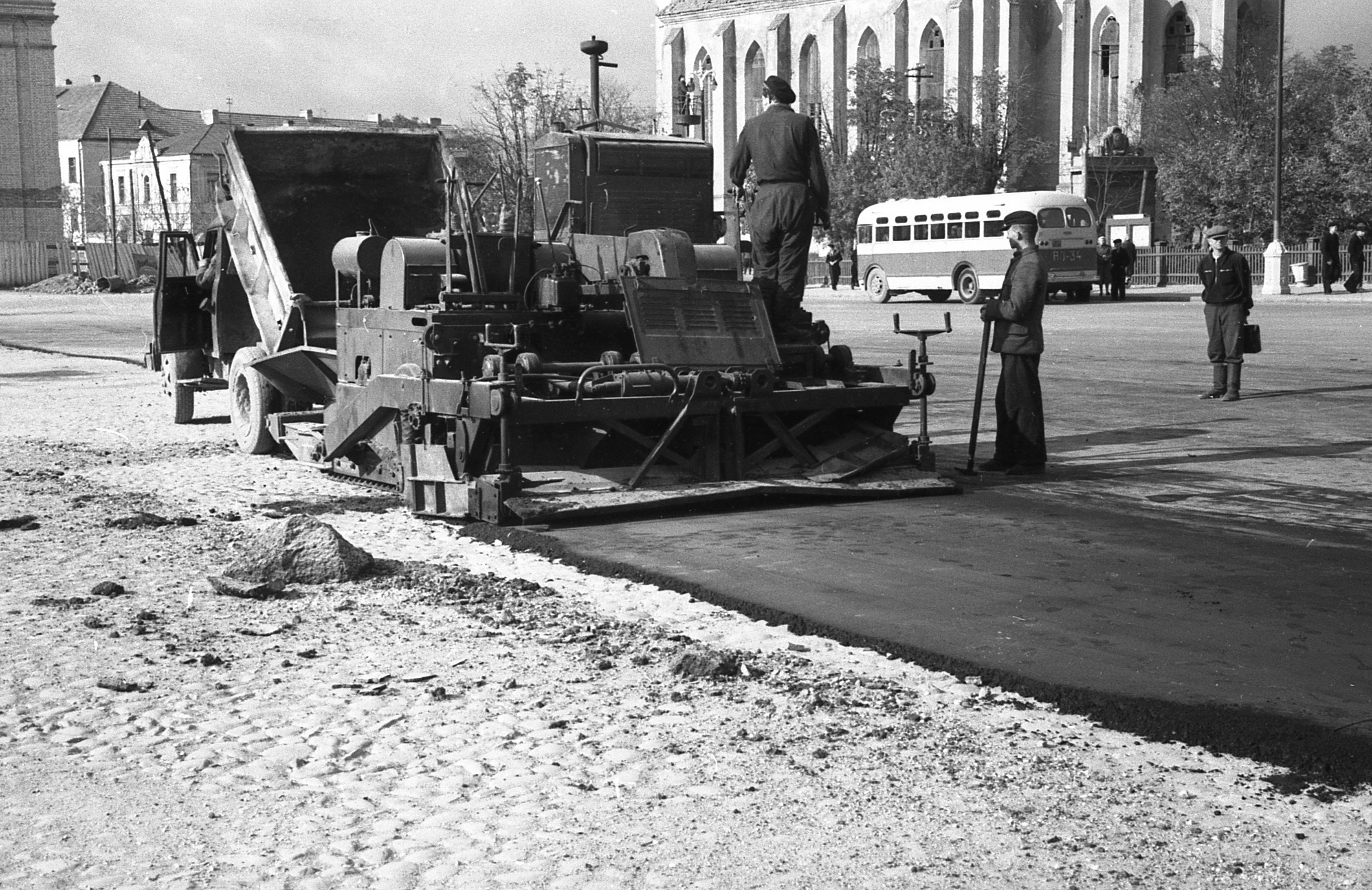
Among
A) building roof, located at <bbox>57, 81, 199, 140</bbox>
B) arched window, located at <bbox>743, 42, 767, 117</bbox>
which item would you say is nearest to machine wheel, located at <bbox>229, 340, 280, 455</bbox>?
arched window, located at <bbox>743, 42, 767, 117</bbox>

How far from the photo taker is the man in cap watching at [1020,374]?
10891mm

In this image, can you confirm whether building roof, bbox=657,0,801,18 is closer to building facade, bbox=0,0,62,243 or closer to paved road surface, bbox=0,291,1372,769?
building facade, bbox=0,0,62,243

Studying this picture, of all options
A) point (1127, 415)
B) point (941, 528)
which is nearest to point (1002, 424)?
point (941, 528)

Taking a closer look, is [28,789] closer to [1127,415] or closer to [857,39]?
[1127,415]

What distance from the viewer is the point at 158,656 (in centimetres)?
590

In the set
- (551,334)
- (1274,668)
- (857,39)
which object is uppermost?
(857,39)

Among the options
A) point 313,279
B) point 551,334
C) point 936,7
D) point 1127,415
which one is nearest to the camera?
point 551,334

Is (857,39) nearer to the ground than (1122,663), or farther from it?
farther from it

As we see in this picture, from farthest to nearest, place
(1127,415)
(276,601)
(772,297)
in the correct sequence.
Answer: (1127,415)
(772,297)
(276,601)

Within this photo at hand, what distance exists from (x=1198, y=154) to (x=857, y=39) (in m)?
33.6

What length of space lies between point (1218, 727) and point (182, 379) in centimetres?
1152

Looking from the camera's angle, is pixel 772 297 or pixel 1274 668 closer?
pixel 1274 668

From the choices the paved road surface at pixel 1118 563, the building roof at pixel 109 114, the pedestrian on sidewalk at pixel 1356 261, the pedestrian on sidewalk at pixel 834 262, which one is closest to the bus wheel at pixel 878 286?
the pedestrian on sidewalk at pixel 834 262

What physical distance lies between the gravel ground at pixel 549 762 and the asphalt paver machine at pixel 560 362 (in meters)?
1.83
